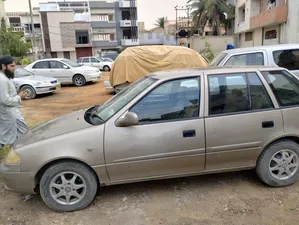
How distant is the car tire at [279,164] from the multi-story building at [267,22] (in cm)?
1742

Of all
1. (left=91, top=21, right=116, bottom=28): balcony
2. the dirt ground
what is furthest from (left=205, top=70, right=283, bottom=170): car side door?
(left=91, top=21, right=116, bottom=28): balcony

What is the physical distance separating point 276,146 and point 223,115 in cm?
80

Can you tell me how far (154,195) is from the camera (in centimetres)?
331

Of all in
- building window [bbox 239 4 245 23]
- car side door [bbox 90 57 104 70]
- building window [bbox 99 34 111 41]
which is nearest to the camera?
car side door [bbox 90 57 104 70]

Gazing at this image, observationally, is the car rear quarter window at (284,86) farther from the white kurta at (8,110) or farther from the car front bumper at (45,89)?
the car front bumper at (45,89)

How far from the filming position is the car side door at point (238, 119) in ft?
10.2

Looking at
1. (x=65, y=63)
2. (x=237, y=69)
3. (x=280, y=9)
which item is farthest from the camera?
(x=280, y=9)

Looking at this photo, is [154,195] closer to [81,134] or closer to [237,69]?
[81,134]

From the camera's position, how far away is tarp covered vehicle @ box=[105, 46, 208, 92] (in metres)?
10.0

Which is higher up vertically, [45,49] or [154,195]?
[45,49]

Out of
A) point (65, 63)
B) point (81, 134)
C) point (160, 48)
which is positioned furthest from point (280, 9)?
point (81, 134)

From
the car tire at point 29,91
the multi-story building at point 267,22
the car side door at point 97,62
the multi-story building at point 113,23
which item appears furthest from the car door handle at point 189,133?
the multi-story building at point 113,23

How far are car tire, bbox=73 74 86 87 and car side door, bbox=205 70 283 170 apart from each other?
12.3 metres

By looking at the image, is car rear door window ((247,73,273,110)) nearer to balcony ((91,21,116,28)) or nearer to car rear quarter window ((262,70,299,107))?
car rear quarter window ((262,70,299,107))
